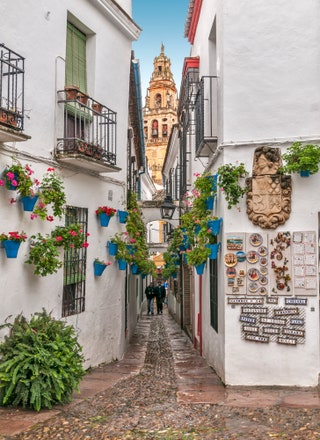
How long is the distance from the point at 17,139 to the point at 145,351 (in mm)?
7694

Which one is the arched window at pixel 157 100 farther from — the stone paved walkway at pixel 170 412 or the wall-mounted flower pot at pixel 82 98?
the stone paved walkway at pixel 170 412

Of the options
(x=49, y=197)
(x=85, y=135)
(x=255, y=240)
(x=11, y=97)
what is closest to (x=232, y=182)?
(x=255, y=240)

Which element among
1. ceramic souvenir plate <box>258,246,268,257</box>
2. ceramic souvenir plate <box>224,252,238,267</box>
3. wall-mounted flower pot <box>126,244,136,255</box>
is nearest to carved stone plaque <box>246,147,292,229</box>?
ceramic souvenir plate <box>258,246,268,257</box>

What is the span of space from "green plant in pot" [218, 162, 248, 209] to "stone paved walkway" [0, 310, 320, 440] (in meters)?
2.75

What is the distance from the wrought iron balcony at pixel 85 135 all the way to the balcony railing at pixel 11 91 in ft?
3.03

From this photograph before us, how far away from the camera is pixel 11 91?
6.62 meters

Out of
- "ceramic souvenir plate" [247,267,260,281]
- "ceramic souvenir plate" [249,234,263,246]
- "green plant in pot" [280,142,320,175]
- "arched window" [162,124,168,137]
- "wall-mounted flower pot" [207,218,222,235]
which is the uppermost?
"arched window" [162,124,168,137]

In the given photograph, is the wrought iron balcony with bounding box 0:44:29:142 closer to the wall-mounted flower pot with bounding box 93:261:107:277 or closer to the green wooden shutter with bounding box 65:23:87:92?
the green wooden shutter with bounding box 65:23:87:92

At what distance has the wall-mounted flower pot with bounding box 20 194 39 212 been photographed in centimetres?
657

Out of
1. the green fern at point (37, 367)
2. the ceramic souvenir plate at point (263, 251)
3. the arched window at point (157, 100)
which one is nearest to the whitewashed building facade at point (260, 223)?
the ceramic souvenir plate at point (263, 251)

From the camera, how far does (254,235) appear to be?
23.4 ft

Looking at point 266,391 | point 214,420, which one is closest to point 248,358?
point 266,391

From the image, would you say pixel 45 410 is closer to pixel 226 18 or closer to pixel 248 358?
pixel 248 358

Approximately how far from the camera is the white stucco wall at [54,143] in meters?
6.64
